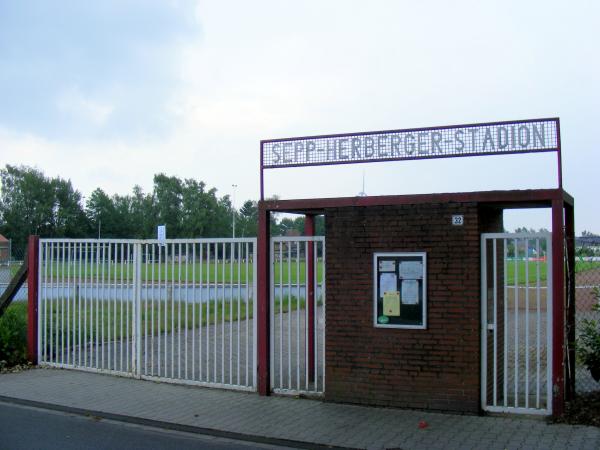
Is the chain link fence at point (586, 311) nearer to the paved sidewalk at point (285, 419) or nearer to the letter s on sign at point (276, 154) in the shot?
the paved sidewalk at point (285, 419)

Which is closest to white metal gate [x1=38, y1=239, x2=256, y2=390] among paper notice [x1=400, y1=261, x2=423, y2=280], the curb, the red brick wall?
the red brick wall

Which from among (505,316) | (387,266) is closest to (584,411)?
(505,316)

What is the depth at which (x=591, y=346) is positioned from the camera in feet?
24.3

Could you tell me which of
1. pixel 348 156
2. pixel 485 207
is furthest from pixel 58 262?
pixel 485 207

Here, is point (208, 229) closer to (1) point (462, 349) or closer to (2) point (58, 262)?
(2) point (58, 262)

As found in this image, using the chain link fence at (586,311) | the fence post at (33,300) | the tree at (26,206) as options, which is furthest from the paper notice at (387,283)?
the tree at (26,206)

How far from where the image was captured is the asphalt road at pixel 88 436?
662 centimetres

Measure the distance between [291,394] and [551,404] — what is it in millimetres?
3355

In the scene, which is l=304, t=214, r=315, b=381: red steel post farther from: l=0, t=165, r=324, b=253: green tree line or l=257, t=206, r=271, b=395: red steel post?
l=0, t=165, r=324, b=253: green tree line

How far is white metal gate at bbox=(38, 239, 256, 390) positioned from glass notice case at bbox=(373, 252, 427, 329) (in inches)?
76.0

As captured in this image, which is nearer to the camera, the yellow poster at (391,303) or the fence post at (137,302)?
the yellow poster at (391,303)

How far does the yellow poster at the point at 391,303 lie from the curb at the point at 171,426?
1974mm

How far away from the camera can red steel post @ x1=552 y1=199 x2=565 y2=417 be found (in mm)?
7152

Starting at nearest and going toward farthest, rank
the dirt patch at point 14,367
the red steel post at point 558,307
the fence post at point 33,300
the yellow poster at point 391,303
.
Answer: the red steel post at point 558,307 → the yellow poster at point 391,303 → the dirt patch at point 14,367 → the fence post at point 33,300
